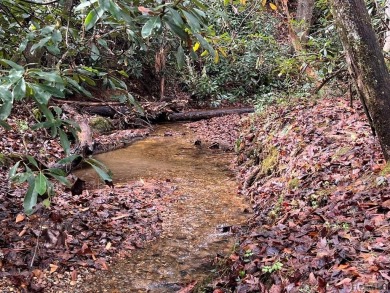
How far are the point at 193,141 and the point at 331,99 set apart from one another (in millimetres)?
4087

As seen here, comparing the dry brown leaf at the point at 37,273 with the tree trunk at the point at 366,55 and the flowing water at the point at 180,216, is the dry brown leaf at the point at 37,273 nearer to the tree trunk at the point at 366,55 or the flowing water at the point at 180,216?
the flowing water at the point at 180,216

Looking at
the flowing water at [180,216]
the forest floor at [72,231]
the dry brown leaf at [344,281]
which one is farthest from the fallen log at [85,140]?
the dry brown leaf at [344,281]

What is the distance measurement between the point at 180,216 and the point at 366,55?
311 cm

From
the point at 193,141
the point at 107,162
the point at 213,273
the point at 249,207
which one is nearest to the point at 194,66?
the point at 193,141

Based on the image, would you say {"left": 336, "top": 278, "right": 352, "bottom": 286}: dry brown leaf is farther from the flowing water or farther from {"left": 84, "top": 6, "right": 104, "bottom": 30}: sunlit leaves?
{"left": 84, "top": 6, "right": 104, "bottom": 30}: sunlit leaves

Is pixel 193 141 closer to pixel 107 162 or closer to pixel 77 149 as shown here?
pixel 107 162

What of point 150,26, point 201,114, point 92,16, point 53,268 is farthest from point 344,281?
point 201,114

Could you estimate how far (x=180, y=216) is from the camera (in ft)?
17.7

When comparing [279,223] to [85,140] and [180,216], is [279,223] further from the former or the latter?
[85,140]

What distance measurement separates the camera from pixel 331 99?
26.5 ft

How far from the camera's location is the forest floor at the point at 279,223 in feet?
10.1

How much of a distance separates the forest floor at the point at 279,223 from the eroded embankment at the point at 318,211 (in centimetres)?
1

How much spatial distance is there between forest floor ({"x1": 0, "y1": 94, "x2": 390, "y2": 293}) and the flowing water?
0.69 feet

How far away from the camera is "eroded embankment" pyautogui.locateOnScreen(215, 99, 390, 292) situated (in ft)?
9.64
